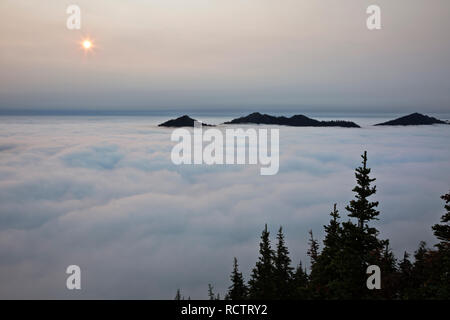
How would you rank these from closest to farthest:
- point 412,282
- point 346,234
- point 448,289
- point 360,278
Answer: point 448,289, point 360,278, point 346,234, point 412,282

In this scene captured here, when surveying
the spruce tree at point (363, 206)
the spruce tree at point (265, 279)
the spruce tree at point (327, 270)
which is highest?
the spruce tree at point (363, 206)

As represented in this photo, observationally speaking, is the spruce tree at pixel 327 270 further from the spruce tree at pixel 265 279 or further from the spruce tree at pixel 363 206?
the spruce tree at pixel 265 279

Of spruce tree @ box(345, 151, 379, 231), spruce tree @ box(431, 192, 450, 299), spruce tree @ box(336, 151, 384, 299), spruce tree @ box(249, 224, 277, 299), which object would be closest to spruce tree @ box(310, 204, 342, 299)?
spruce tree @ box(336, 151, 384, 299)

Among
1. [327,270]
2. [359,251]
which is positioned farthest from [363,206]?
[327,270]

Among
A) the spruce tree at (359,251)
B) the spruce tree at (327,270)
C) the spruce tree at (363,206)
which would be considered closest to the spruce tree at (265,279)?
the spruce tree at (327,270)

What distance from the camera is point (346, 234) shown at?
20.1m

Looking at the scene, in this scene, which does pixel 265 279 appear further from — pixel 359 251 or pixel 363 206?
pixel 363 206

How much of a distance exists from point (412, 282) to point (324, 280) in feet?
42.3

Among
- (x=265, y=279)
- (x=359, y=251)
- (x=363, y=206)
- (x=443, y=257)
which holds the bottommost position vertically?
(x=265, y=279)

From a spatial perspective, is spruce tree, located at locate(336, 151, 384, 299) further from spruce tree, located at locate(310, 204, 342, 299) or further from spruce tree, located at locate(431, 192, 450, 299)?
spruce tree, located at locate(431, 192, 450, 299)
